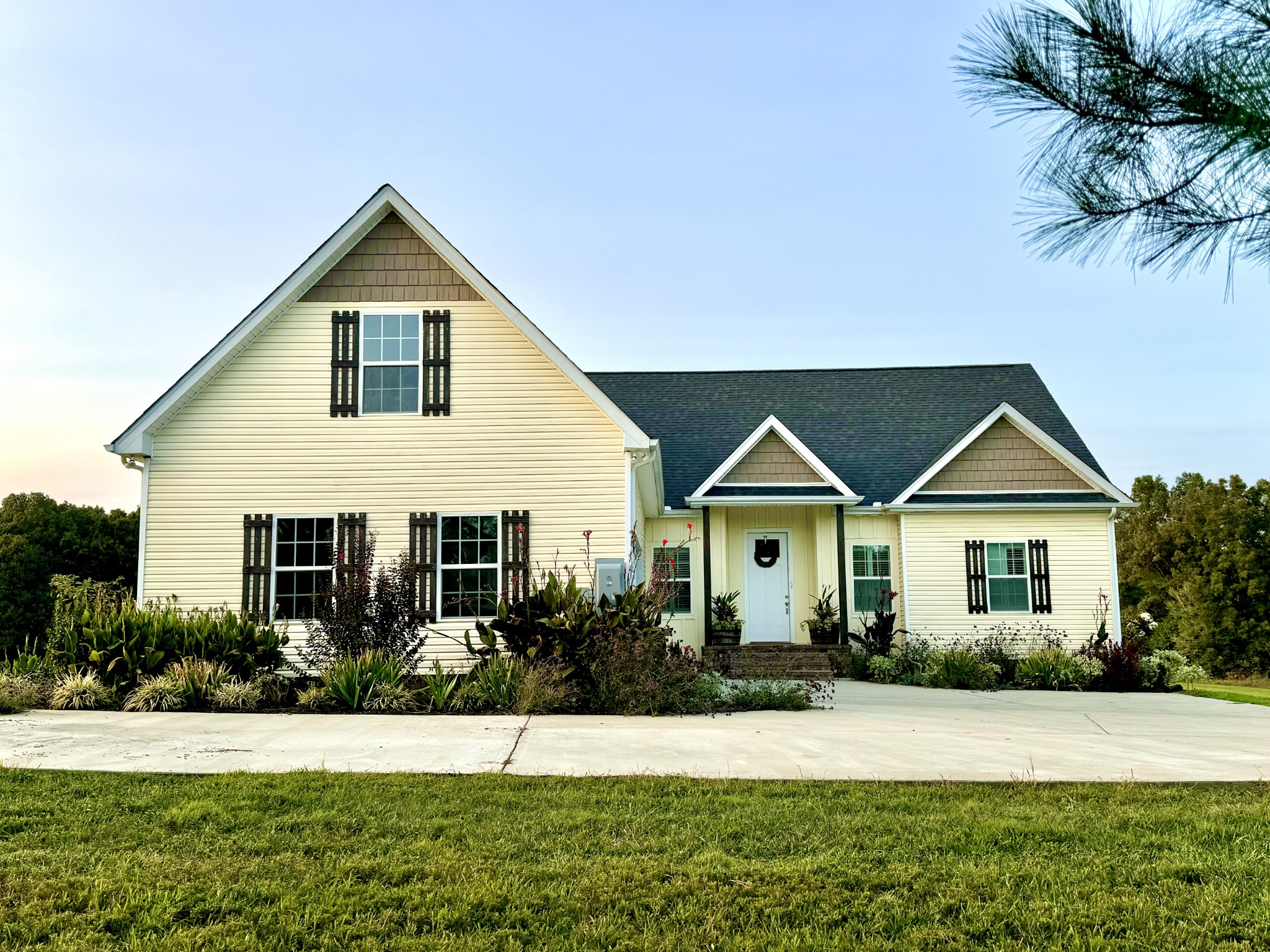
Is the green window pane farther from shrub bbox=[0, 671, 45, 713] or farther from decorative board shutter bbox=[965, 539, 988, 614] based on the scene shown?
shrub bbox=[0, 671, 45, 713]

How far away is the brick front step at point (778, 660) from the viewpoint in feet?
54.0

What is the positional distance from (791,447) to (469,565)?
7615 mm

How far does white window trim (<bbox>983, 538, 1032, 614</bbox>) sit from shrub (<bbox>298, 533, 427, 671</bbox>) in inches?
446

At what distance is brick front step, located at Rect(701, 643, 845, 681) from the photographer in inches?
648

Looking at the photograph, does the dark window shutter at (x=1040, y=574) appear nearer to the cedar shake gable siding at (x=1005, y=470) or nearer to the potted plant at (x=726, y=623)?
the cedar shake gable siding at (x=1005, y=470)

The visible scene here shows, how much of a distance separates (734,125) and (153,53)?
26.8ft

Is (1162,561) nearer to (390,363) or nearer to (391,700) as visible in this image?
(390,363)

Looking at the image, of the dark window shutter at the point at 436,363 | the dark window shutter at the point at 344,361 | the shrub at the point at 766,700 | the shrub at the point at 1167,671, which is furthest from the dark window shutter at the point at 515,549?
the shrub at the point at 1167,671

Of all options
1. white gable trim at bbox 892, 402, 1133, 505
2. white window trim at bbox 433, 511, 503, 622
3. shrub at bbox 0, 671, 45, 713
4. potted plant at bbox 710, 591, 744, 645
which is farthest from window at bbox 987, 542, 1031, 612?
shrub at bbox 0, 671, 45, 713

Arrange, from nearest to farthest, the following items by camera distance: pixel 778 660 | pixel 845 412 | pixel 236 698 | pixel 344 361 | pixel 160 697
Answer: pixel 160 697 < pixel 236 698 < pixel 344 361 < pixel 778 660 < pixel 845 412

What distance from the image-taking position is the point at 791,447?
1847 centimetres

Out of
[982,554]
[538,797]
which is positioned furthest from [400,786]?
[982,554]

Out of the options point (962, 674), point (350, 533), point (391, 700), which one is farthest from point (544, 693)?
point (962, 674)

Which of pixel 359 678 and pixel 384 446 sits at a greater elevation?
pixel 384 446
